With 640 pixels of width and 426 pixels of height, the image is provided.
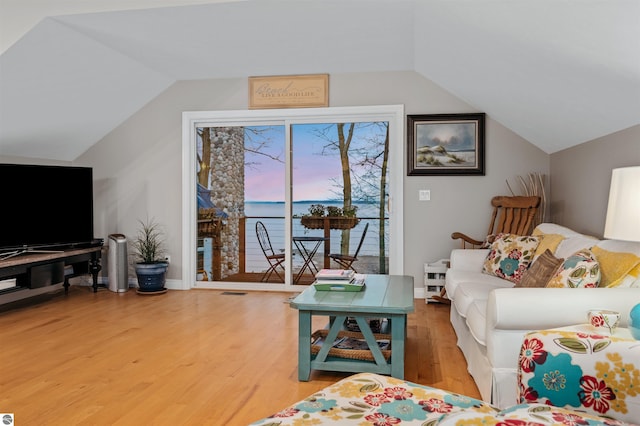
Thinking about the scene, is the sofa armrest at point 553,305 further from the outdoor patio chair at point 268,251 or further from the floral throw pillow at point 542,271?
the outdoor patio chair at point 268,251

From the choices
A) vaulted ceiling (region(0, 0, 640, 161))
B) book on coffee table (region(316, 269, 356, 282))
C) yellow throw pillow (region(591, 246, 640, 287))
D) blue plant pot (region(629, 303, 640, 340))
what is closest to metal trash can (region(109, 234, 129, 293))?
vaulted ceiling (region(0, 0, 640, 161))

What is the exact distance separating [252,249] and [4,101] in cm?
274

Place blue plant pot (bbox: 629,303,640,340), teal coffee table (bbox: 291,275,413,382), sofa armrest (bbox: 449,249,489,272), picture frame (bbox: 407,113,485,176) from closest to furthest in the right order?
blue plant pot (bbox: 629,303,640,340) < teal coffee table (bbox: 291,275,413,382) < sofa armrest (bbox: 449,249,489,272) < picture frame (bbox: 407,113,485,176)

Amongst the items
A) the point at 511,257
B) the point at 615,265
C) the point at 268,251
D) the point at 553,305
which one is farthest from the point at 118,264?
the point at 615,265

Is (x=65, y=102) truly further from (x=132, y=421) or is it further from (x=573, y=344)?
(x=573, y=344)

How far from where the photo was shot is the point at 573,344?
159 cm

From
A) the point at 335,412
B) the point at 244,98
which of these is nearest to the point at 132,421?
the point at 335,412

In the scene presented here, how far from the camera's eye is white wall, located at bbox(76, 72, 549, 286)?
16.7 ft

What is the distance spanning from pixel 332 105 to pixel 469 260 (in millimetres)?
2195

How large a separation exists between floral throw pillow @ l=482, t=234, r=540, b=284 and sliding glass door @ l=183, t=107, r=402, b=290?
4.58ft

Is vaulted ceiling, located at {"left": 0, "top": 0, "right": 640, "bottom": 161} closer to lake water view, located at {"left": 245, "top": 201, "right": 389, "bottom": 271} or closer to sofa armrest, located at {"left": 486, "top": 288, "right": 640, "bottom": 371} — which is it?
sofa armrest, located at {"left": 486, "top": 288, "right": 640, "bottom": 371}

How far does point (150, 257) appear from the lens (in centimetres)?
549

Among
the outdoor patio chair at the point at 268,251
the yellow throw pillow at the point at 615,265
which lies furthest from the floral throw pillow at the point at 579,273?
the outdoor patio chair at the point at 268,251

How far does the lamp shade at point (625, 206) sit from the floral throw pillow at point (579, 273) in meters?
0.25
